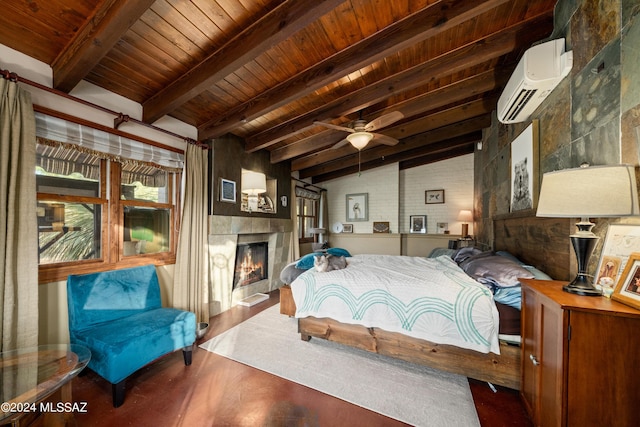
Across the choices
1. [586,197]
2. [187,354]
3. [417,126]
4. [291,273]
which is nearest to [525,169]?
[586,197]

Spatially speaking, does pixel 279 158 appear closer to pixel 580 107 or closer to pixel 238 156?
pixel 238 156

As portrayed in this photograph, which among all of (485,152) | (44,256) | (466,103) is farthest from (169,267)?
(485,152)

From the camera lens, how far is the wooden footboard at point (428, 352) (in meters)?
1.78

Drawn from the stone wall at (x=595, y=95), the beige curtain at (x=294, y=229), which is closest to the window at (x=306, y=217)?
the beige curtain at (x=294, y=229)

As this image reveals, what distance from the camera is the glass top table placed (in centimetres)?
113

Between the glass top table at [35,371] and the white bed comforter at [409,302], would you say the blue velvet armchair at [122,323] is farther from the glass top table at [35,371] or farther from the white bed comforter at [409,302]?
the white bed comforter at [409,302]

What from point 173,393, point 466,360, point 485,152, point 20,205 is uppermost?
point 485,152

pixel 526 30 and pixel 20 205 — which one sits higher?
pixel 526 30

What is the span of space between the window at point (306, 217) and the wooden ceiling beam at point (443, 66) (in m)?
2.65

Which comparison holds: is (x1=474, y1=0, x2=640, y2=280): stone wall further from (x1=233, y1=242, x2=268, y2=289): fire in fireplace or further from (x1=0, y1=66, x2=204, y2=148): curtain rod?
(x1=233, y1=242, x2=268, y2=289): fire in fireplace

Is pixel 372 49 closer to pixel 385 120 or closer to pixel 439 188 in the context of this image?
pixel 385 120

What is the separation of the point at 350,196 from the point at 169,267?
436 centimetres

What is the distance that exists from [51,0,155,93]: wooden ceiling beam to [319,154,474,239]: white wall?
5.07m

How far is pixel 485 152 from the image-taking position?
12.9ft
